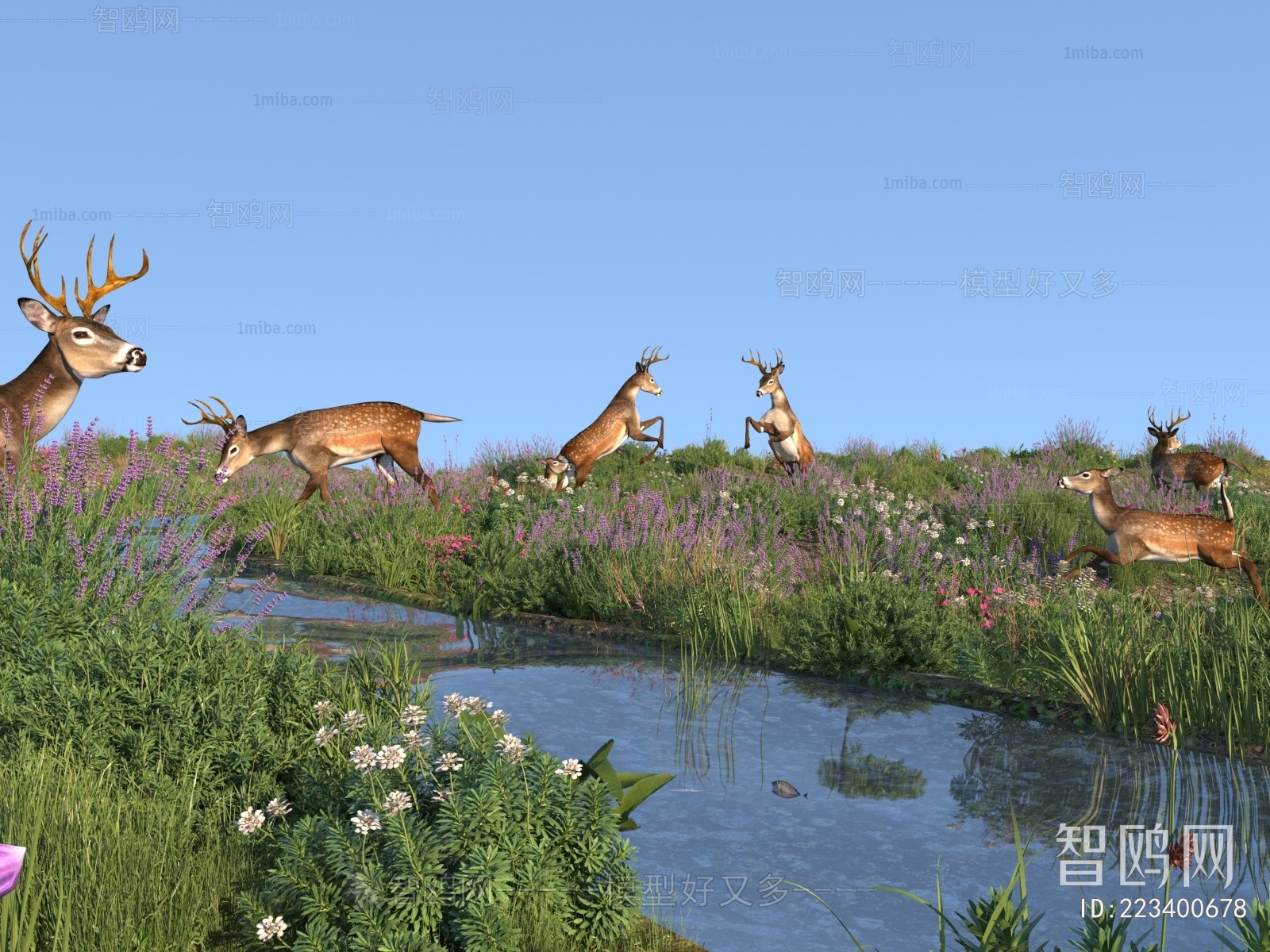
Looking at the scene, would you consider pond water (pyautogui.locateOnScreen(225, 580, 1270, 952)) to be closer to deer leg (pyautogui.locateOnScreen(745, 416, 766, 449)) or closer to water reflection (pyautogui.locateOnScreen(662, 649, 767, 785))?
water reflection (pyautogui.locateOnScreen(662, 649, 767, 785))

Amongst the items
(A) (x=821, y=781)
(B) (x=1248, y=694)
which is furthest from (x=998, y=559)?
(A) (x=821, y=781)

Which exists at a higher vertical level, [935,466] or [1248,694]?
[935,466]

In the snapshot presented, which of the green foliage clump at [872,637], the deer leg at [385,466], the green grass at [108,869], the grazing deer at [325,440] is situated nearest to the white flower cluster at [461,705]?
the green grass at [108,869]

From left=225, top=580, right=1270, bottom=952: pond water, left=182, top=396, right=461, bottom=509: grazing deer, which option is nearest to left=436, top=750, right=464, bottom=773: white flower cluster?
left=225, top=580, right=1270, bottom=952: pond water

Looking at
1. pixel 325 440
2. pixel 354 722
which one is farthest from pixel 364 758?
pixel 325 440

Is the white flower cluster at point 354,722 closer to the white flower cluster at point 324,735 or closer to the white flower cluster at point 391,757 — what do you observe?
the white flower cluster at point 324,735

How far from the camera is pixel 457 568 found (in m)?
12.3

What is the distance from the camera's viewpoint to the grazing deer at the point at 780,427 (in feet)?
66.2

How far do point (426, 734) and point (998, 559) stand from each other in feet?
27.1

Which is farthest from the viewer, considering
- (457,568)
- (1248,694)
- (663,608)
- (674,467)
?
(674,467)

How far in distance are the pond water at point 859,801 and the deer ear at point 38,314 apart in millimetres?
4603

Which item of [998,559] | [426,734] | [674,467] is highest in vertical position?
[674,467]

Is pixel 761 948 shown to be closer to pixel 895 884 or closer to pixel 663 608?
pixel 895 884

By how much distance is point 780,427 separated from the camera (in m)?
20.2
